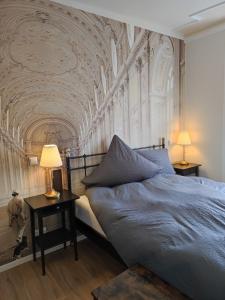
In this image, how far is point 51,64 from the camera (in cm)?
253

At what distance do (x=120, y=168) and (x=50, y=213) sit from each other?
3.15ft

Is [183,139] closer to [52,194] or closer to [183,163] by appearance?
[183,163]

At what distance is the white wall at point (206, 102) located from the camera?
3465 millimetres

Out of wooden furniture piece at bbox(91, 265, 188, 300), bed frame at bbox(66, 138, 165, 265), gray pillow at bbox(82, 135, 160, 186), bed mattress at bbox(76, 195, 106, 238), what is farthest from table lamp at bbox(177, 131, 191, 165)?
wooden furniture piece at bbox(91, 265, 188, 300)

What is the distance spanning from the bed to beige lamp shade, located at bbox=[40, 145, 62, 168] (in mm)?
518

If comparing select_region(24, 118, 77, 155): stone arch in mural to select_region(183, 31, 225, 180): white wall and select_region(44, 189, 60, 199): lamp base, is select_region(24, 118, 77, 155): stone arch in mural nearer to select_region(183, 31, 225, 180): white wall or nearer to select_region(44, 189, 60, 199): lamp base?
select_region(44, 189, 60, 199): lamp base

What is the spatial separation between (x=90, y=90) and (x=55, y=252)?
6.35 feet

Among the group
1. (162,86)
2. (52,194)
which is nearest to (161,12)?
(162,86)

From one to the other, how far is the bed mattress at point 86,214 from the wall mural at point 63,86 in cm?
48

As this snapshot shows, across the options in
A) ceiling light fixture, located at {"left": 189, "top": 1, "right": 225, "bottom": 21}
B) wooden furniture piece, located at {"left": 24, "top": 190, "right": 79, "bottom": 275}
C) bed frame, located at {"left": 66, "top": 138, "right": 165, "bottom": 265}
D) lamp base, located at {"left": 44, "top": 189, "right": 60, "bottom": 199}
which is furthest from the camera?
ceiling light fixture, located at {"left": 189, "top": 1, "right": 225, "bottom": 21}

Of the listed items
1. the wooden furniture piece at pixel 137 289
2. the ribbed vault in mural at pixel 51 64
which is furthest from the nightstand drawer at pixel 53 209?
the wooden furniture piece at pixel 137 289

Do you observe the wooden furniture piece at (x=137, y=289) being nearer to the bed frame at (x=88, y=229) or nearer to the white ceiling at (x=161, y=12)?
the bed frame at (x=88, y=229)

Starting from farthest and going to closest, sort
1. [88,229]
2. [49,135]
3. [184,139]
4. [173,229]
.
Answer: [184,139] < [49,135] < [88,229] < [173,229]

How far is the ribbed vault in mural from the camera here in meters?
2.28
